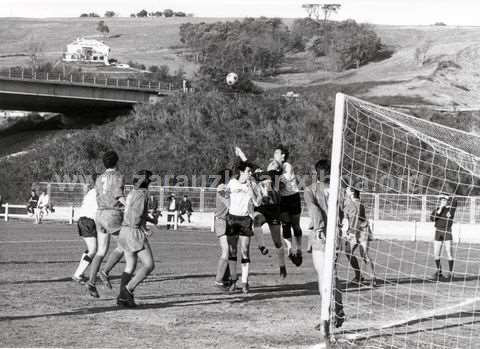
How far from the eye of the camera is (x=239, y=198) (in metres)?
13.4

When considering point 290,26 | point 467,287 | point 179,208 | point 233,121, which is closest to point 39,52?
point 290,26

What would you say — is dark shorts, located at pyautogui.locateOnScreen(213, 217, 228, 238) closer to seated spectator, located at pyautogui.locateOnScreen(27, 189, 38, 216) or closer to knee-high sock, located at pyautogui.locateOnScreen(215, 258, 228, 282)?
knee-high sock, located at pyautogui.locateOnScreen(215, 258, 228, 282)

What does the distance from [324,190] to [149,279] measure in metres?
4.82

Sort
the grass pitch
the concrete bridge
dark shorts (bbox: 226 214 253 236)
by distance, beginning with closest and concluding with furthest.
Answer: the grass pitch, dark shorts (bbox: 226 214 253 236), the concrete bridge

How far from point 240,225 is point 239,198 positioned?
0.38m

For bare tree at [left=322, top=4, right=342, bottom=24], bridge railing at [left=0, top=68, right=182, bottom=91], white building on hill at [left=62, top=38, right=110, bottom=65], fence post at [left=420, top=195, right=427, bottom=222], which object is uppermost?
bare tree at [left=322, top=4, right=342, bottom=24]

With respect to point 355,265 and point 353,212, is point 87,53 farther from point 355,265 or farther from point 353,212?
point 355,265

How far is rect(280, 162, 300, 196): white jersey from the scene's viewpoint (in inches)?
584

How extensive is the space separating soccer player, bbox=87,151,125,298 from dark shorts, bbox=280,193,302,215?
11.3 ft

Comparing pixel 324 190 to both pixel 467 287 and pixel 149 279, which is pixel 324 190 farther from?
pixel 467 287

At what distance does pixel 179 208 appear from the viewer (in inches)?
1639

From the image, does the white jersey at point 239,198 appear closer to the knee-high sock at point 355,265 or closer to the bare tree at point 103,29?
the knee-high sock at point 355,265

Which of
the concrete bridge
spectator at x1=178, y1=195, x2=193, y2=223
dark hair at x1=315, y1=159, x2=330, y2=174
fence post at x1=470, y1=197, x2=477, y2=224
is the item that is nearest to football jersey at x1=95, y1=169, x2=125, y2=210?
dark hair at x1=315, y1=159, x2=330, y2=174

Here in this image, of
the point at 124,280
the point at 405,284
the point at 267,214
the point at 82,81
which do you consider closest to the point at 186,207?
the point at 405,284
